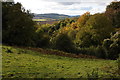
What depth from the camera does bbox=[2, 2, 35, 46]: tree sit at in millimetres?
32531

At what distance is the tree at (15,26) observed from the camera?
32531 millimetres

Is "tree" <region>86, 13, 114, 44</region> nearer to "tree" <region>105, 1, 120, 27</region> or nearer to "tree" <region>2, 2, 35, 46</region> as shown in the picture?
"tree" <region>105, 1, 120, 27</region>

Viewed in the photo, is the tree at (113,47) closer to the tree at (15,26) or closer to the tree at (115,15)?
the tree at (15,26)

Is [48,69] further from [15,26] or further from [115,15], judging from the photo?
[115,15]

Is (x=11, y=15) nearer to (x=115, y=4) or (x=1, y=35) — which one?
(x=1, y=35)

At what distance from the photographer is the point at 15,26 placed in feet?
108

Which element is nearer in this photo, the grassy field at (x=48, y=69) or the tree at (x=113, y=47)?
the grassy field at (x=48, y=69)

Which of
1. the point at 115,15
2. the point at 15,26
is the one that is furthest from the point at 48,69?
the point at 115,15

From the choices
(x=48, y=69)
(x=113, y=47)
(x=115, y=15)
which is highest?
(x=115, y=15)

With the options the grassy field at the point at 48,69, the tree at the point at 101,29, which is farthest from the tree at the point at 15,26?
the tree at the point at 101,29

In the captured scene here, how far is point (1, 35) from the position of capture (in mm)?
32344

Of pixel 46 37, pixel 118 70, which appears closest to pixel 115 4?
pixel 46 37

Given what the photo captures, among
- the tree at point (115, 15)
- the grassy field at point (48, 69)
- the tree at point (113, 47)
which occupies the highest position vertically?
the tree at point (115, 15)

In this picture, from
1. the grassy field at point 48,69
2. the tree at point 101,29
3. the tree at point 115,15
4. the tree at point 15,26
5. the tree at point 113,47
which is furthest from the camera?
the tree at point 115,15
